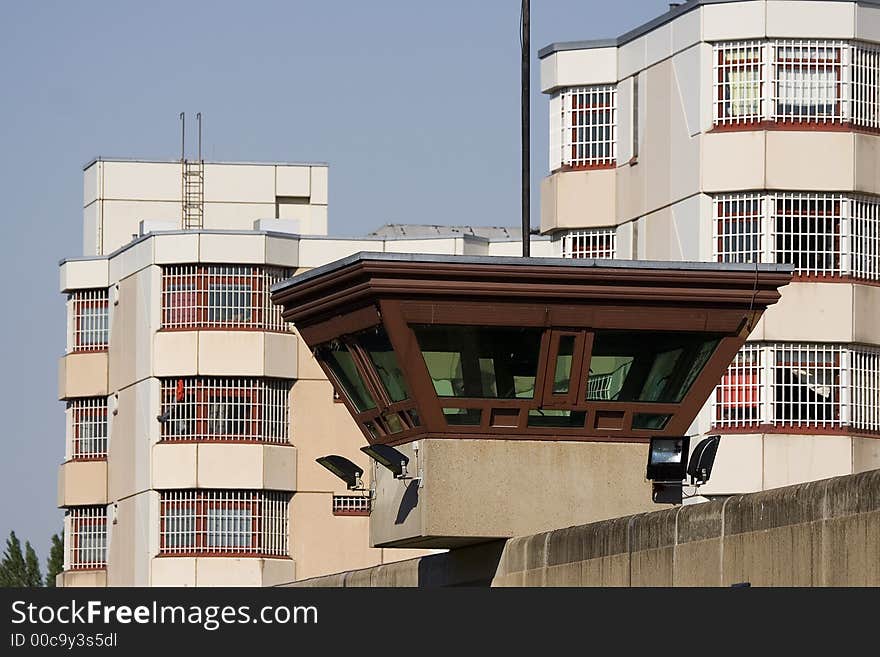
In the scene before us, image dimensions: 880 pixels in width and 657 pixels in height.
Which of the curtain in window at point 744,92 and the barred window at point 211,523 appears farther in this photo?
the barred window at point 211,523

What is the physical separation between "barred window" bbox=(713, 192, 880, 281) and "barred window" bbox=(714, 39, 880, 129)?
206cm

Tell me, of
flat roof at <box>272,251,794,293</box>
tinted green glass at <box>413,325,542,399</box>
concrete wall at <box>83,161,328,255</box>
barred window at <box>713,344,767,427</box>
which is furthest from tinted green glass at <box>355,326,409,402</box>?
concrete wall at <box>83,161,328,255</box>

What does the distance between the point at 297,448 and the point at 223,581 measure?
17.2 ft

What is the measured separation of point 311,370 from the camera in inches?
3179

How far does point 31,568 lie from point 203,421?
262 feet

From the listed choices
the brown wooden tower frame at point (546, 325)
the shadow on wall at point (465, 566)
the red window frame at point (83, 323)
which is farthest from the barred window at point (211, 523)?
the brown wooden tower frame at point (546, 325)

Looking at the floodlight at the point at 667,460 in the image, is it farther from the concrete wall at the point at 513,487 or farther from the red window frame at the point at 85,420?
the red window frame at the point at 85,420

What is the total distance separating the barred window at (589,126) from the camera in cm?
6525

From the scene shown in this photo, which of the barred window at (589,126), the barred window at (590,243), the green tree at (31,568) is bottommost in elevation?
the green tree at (31,568)

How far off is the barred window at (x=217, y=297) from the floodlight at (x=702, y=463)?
51692mm

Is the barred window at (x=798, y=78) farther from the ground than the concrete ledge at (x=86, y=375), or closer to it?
farther from the ground

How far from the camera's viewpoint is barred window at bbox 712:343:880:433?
58906 mm
